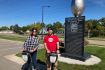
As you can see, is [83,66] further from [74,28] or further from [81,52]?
[74,28]

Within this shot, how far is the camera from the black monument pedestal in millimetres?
9617

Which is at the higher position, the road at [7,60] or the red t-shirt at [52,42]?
the red t-shirt at [52,42]

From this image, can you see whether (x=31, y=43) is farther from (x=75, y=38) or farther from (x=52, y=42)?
(x=75, y=38)

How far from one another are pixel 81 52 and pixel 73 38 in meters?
0.91

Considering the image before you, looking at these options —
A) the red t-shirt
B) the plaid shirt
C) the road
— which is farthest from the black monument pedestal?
the plaid shirt

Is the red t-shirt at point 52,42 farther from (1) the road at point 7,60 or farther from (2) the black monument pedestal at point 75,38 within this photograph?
(2) the black monument pedestal at point 75,38

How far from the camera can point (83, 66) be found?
832 cm

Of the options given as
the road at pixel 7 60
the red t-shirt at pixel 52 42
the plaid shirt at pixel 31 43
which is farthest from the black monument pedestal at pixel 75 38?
the plaid shirt at pixel 31 43

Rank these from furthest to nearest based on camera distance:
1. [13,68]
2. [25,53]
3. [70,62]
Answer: [70,62] → [13,68] → [25,53]

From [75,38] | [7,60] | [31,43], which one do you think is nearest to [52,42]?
[31,43]

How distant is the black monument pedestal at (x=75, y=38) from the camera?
31.6 ft

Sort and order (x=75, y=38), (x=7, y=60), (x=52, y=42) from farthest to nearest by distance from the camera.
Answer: (x=7, y=60) → (x=75, y=38) → (x=52, y=42)

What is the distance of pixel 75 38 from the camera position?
389 inches

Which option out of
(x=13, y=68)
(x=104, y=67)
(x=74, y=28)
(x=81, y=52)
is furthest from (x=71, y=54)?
(x=13, y=68)
